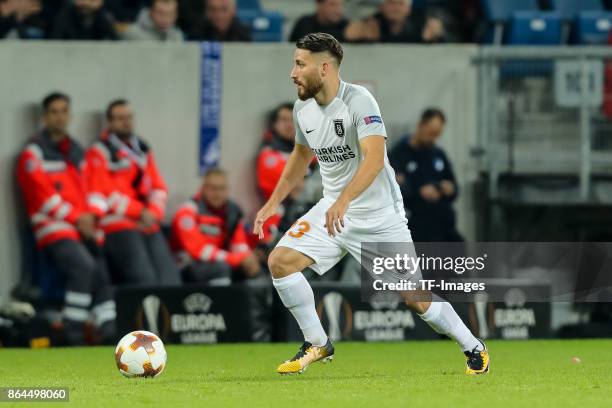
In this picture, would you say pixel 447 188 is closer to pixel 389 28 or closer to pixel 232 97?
pixel 389 28

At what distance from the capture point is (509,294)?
14.1 m

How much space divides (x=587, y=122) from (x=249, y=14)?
4.11m

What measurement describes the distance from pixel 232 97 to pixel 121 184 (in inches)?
78.0

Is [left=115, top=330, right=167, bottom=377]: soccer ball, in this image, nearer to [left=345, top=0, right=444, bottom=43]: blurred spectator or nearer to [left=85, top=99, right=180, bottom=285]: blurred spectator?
[left=85, top=99, right=180, bottom=285]: blurred spectator

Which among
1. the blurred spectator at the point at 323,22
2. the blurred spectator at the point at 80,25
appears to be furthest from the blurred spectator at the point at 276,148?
the blurred spectator at the point at 80,25

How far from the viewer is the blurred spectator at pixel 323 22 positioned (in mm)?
15570

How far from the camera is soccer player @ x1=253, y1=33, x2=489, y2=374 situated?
880 cm

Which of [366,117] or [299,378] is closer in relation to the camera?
[366,117]

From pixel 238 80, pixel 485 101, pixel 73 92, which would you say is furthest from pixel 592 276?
pixel 73 92

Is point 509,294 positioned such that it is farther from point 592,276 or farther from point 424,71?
point 424,71

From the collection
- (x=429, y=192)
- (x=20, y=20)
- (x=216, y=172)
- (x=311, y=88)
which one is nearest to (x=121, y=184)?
(x=216, y=172)

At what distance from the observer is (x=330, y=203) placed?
9.08 meters

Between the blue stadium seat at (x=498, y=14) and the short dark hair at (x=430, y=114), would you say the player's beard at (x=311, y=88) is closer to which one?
the short dark hair at (x=430, y=114)

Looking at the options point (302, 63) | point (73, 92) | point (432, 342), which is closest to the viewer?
point (302, 63)
